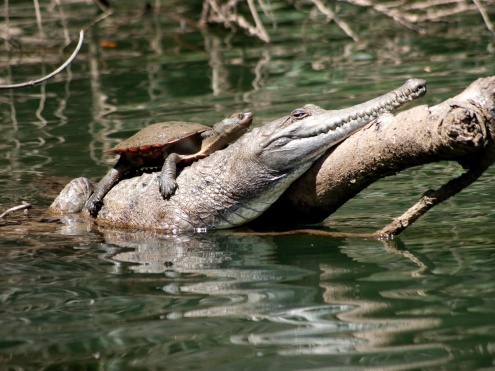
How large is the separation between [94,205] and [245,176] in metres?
1.86

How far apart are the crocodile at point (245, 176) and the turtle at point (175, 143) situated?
141 mm

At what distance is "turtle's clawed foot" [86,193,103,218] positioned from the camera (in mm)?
8406

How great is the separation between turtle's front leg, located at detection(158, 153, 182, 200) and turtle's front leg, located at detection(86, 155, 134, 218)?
28.9 inches

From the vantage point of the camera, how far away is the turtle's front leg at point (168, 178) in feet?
25.3

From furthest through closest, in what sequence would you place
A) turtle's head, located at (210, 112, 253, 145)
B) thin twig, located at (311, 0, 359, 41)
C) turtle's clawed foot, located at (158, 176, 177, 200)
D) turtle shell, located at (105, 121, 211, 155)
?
thin twig, located at (311, 0, 359, 41)
turtle's head, located at (210, 112, 253, 145)
turtle shell, located at (105, 121, 211, 155)
turtle's clawed foot, located at (158, 176, 177, 200)

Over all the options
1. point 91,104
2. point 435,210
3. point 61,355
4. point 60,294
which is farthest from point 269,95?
point 61,355

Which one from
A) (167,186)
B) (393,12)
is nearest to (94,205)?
(167,186)

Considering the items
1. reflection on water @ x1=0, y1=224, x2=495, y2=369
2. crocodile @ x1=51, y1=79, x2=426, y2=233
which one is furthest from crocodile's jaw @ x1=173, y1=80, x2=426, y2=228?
reflection on water @ x1=0, y1=224, x2=495, y2=369

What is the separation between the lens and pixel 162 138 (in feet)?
25.7

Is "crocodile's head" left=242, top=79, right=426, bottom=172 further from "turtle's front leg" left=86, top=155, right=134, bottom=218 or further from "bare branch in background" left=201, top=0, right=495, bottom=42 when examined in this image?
"bare branch in background" left=201, top=0, right=495, bottom=42

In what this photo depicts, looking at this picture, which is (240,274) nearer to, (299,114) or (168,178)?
(299,114)

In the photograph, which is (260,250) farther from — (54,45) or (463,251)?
(54,45)

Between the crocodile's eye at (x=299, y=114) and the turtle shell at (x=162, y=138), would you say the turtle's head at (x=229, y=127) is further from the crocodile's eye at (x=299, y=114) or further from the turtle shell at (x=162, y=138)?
the crocodile's eye at (x=299, y=114)

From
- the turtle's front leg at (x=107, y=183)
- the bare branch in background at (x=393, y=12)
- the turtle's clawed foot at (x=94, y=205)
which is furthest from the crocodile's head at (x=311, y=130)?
the bare branch in background at (x=393, y=12)
